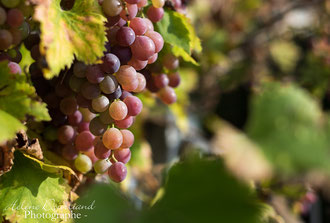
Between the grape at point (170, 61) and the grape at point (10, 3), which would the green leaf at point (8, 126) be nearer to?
the grape at point (10, 3)

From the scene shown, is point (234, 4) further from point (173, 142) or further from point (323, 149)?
point (323, 149)

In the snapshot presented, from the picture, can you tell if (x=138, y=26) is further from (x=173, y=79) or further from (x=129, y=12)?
(x=173, y=79)

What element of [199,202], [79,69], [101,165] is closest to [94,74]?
[79,69]

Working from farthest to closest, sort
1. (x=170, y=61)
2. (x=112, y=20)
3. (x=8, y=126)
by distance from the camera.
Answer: (x=170, y=61), (x=112, y=20), (x=8, y=126)

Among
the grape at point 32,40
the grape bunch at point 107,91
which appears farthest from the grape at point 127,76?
the grape at point 32,40

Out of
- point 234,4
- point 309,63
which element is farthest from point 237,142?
point 234,4
